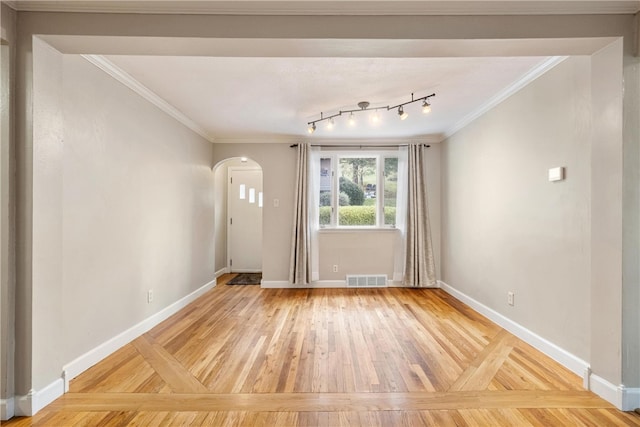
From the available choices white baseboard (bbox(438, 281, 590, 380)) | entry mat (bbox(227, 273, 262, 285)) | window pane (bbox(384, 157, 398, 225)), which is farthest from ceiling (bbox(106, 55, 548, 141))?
entry mat (bbox(227, 273, 262, 285))

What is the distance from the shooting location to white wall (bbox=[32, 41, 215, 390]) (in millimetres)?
1828

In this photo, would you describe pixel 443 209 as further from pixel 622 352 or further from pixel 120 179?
pixel 120 179

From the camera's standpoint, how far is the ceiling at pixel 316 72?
1.75 metres

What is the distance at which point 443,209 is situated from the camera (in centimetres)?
475

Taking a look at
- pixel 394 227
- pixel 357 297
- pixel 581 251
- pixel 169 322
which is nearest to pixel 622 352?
pixel 581 251

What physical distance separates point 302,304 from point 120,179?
2535mm

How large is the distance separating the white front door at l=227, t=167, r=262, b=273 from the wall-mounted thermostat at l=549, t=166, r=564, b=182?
15.9 feet

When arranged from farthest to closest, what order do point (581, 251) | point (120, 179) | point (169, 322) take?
point (169, 322), point (120, 179), point (581, 251)

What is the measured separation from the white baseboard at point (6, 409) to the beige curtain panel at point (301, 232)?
10.9ft

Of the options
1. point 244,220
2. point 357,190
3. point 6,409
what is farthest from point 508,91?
point 244,220

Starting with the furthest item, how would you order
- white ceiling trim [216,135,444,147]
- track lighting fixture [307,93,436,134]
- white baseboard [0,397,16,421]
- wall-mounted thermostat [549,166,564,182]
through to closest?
white ceiling trim [216,135,444,147]
track lighting fixture [307,93,436,134]
wall-mounted thermostat [549,166,564,182]
white baseboard [0,397,16,421]

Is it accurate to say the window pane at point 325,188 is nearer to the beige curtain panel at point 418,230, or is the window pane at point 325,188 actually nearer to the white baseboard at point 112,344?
the beige curtain panel at point 418,230

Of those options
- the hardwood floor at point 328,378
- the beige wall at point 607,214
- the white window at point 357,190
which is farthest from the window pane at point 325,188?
the beige wall at point 607,214

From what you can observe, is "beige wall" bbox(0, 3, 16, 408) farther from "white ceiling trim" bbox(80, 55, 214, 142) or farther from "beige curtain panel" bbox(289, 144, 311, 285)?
"beige curtain panel" bbox(289, 144, 311, 285)
